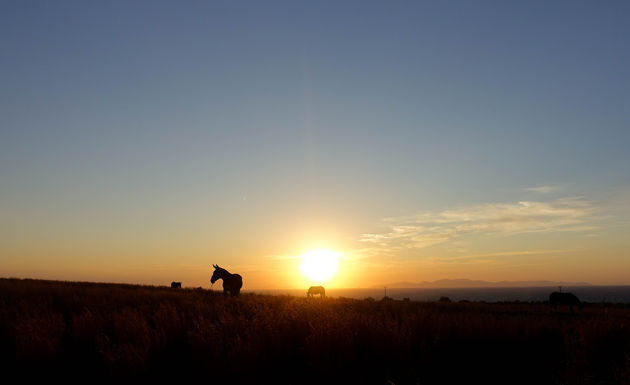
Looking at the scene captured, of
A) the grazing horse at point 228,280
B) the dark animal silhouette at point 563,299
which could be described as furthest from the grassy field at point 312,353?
the dark animal silhouette at point 563,299

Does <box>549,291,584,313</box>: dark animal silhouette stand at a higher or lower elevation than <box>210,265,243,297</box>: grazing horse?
lower

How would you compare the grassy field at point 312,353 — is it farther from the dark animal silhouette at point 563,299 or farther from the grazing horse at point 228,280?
the dark animal silhouette at point 563,299

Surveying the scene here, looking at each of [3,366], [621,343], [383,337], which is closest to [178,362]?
[3,366]

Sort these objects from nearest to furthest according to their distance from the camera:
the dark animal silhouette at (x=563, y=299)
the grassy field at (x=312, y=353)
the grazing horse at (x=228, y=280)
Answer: the grassy field at (x=312, y=353) → the grazing horse at (x=228, y=280) → the dark animal silhouette at (x=563, y=299)

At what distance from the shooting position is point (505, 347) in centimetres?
859

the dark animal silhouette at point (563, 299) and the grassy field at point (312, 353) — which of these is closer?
the grassy field at point (312, 353)

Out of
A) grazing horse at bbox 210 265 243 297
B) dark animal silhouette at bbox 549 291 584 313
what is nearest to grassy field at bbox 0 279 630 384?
grazing horse at bbox 210 265 243 297

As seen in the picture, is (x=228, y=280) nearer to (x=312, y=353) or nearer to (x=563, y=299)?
(x=312, y=353)

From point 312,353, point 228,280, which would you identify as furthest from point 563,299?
point 312,353

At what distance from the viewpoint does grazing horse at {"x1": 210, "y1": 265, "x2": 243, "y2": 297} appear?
2452 centimetres

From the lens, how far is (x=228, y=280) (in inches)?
977

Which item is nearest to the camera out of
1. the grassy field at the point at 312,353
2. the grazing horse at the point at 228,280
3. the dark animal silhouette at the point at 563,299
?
the grassy field at the point at 312,353

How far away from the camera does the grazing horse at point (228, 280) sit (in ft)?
80.4

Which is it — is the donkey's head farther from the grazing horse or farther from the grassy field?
the grassy field
